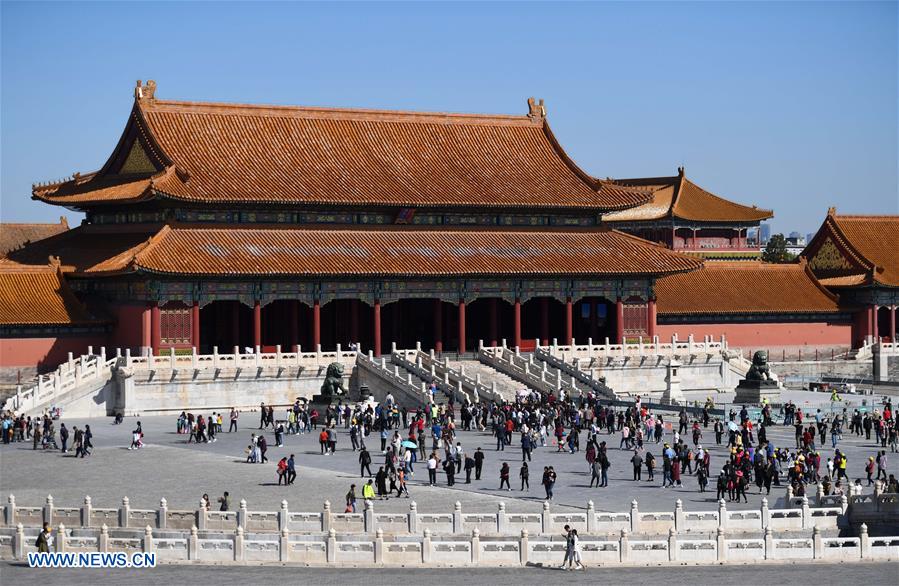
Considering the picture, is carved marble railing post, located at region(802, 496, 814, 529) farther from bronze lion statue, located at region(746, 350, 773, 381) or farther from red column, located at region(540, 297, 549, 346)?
red column, located at region(540, 297, 549, 346)

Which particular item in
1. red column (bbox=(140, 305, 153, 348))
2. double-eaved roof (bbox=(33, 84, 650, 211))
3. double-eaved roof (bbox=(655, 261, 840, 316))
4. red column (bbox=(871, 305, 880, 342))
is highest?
double-eaved roof (bbox=(33, 84, 650, 211))

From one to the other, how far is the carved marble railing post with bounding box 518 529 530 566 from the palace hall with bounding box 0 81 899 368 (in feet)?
126

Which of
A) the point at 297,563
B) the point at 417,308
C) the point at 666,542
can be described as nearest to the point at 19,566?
the point at 297,563

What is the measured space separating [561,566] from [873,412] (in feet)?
103

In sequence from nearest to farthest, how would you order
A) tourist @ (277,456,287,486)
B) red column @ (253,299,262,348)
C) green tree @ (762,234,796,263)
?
tourist @ (277,456,287,486) → red column @ (253,299,262,348) → green tree @ (762,234,796,263)

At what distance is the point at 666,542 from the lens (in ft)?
163

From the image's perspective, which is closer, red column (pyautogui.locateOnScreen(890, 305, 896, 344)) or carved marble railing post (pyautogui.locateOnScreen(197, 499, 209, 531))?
carved marble railing post (pyautogui.locateOnScreen(197, 499, 209, 531))

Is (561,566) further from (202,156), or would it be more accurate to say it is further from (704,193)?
(704,193)

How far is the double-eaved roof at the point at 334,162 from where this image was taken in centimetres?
9150

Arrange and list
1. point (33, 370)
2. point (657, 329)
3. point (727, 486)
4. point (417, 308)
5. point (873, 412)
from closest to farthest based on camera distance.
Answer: point (727, 486) < point (873, 412) < point (33, 370) < point (417, 308) < point (657, 329)

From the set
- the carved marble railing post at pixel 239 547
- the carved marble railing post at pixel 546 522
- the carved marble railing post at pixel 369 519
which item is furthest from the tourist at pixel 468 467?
the carved marble railing post at pixel 239 547

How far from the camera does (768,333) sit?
4198 inches

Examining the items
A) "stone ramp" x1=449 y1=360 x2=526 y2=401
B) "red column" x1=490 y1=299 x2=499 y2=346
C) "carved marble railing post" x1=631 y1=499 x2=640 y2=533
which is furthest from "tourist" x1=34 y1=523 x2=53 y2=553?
"red column" x1=490 y1=299 x2=499 y2=346

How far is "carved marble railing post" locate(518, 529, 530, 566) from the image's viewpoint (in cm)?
4881
